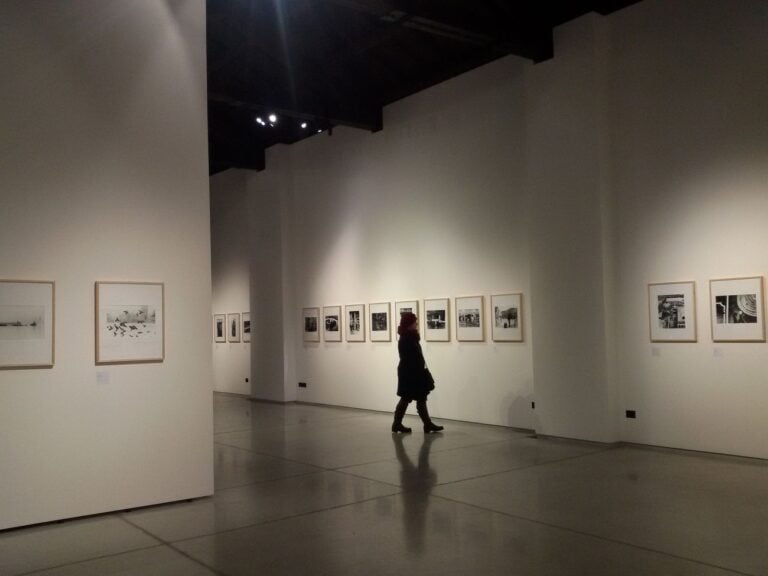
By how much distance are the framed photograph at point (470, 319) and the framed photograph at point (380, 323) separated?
2.13 metres

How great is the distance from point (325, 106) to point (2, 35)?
7841 mm

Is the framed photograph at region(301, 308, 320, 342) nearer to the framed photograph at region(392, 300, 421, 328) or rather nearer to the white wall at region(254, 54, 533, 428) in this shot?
the white wall at region(254, 54, 533, 428)

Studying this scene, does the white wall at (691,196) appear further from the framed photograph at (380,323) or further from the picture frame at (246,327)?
the picture frame at (246,327)

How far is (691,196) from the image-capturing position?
945 cm

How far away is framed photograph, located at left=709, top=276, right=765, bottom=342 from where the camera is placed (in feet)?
28.4

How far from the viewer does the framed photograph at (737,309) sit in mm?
8656

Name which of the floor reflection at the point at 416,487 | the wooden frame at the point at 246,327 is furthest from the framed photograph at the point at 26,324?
the wooden frame at the point at 246,327

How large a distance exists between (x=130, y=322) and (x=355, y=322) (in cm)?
841

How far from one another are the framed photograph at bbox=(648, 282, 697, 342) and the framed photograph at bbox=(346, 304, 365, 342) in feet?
22.8

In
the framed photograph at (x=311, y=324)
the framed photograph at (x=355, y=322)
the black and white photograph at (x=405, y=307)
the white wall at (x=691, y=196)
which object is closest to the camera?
the white wall at (x=691, y=196)

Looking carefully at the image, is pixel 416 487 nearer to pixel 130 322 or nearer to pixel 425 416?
pixel 130 322

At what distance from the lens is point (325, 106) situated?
46.3 feet

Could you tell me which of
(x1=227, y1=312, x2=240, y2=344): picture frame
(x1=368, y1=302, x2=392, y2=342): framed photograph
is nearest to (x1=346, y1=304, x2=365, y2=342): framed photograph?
(x1=368, y1=302, x2=392, y2=342): framed photograph

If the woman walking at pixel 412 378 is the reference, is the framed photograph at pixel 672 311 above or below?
above
